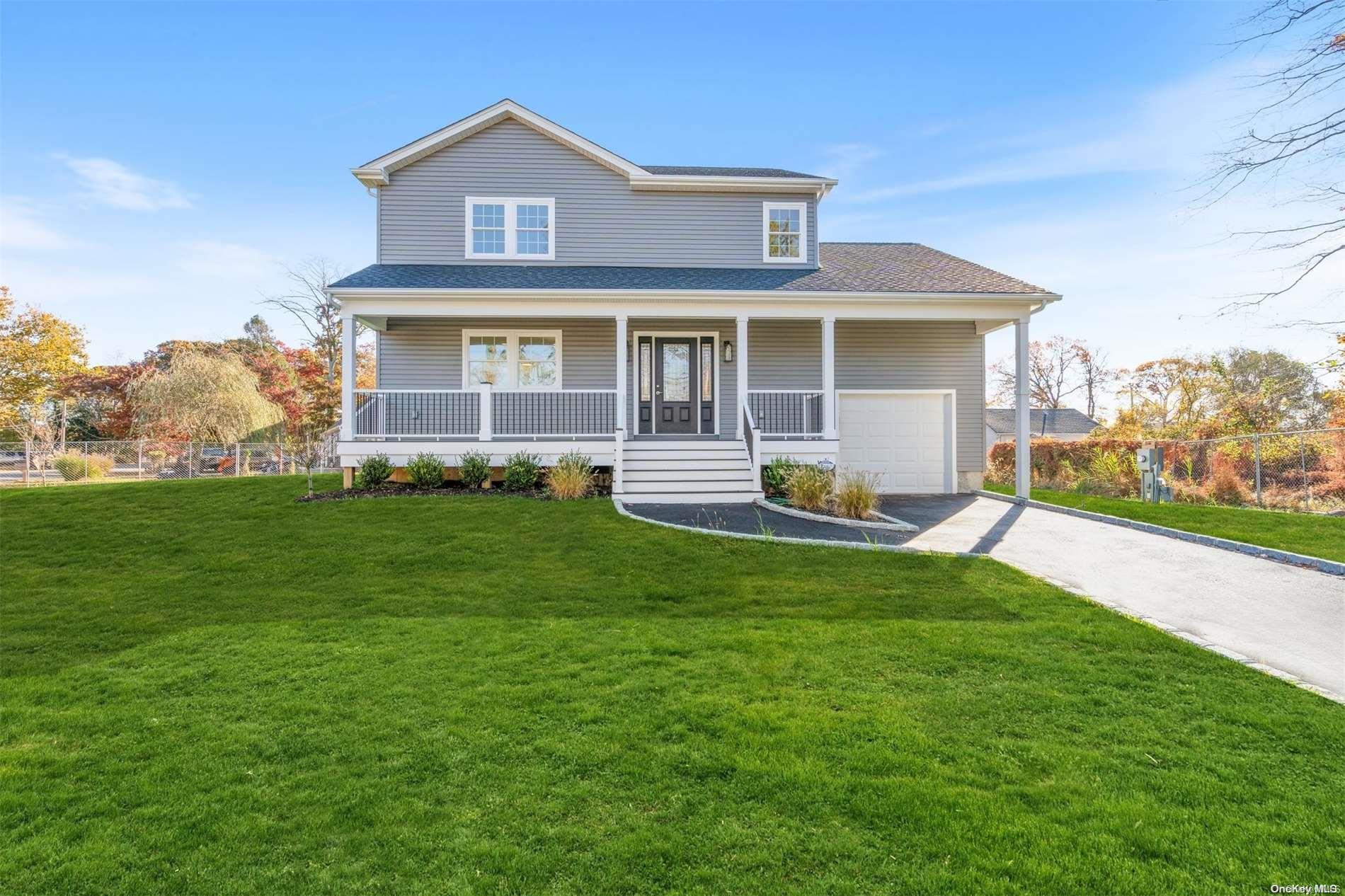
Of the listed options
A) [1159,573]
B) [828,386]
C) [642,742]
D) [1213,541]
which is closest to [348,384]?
[828,386]

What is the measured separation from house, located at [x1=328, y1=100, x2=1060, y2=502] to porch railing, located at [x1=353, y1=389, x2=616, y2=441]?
1.8 inches

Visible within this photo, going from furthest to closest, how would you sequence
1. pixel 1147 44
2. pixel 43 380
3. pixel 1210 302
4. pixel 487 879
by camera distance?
pixel 43 380 < pixel 1147 44 < pixel 1210 302 < pixel 487 879

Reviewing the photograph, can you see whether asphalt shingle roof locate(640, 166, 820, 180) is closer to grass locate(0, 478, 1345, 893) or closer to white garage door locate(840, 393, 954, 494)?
white garage door locate(840, 393, 954, 494)

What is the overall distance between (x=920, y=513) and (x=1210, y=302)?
16.0 feet

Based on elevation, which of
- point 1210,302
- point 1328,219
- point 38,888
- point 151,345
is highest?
point 151,345

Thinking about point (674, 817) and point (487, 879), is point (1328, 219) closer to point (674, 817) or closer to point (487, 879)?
point (674, 817)

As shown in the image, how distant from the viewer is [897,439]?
13508 millimetres

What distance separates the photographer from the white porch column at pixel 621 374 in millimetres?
12000

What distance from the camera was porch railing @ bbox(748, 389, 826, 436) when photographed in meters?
12.7

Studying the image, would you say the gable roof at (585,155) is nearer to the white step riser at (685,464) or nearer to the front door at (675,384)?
the front door at (675,384)

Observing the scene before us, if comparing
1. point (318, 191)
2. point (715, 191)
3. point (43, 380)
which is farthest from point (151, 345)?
point (715, 191)

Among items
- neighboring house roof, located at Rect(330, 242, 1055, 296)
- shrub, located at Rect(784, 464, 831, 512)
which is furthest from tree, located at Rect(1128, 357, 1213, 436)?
shrub, located at Rect(784, 464, 831, 512)

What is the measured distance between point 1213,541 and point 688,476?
7.70 metres

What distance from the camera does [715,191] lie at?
575 inches
